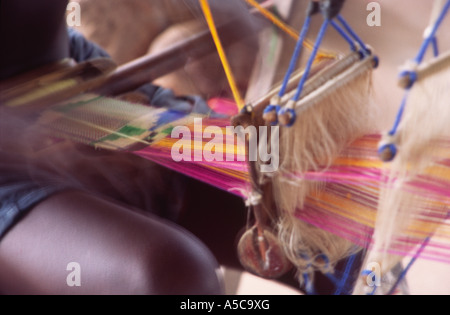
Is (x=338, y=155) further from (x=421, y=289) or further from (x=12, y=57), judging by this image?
(x=12, y=57)

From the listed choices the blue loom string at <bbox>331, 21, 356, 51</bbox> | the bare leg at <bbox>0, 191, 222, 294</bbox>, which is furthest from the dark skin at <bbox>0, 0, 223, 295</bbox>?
the blue loom string at <bbox>331, 21, 356, 51</bbox>

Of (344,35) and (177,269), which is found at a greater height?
(344,35)

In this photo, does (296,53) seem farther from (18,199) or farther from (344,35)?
(18,199)

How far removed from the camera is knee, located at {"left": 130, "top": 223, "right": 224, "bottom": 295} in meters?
0.44

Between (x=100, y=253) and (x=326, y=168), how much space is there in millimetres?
260

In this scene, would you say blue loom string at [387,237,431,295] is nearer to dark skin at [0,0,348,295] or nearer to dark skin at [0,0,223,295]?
dark skin at [0,0,348,295]

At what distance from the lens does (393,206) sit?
0.36 metres

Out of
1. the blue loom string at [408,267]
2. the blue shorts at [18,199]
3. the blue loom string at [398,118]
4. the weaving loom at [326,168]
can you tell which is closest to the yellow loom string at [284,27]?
the weaving loom at [326,168]

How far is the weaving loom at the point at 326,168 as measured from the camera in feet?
1.17

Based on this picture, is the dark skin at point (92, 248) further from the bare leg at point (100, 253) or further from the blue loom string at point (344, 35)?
the blue loom string at point (344, 35)

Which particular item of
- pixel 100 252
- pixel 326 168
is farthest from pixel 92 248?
pixel 326 168

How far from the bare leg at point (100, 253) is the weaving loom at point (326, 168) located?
72 mm

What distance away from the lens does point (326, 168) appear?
0.41 metres

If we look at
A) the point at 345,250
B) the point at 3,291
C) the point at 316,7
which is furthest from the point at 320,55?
the point at 3,291
